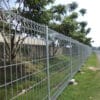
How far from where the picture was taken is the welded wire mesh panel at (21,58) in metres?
4.60

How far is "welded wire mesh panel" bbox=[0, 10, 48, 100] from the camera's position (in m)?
4.60

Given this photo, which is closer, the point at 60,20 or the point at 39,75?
the point at 39,75

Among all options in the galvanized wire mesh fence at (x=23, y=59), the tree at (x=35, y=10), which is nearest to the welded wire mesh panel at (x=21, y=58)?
the galvanized wire mesh fence at (x=23, y=59)

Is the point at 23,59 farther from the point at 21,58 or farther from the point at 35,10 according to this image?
the point at 35,10

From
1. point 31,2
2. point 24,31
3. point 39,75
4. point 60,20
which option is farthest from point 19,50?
point 60,20

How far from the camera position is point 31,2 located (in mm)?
14617

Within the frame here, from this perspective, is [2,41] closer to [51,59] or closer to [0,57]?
[0,57]

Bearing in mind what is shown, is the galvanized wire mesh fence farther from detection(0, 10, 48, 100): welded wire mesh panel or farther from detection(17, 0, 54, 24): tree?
detection(17, 0, 54, 24): tree

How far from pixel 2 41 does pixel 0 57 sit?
26cm

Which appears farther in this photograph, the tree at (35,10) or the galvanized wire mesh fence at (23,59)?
the tree at (35,10)

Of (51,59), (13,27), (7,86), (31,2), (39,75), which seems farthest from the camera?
(31,2)

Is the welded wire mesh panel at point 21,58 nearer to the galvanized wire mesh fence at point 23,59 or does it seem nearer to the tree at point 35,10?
the galvanized wire mesh fence at point 23,59

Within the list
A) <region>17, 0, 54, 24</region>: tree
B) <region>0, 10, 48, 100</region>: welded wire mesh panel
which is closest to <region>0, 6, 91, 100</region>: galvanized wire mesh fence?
<region>0, 10, 48, 100</region>: welded wire mesh panel

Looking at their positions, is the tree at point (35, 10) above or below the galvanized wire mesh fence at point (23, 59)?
above
